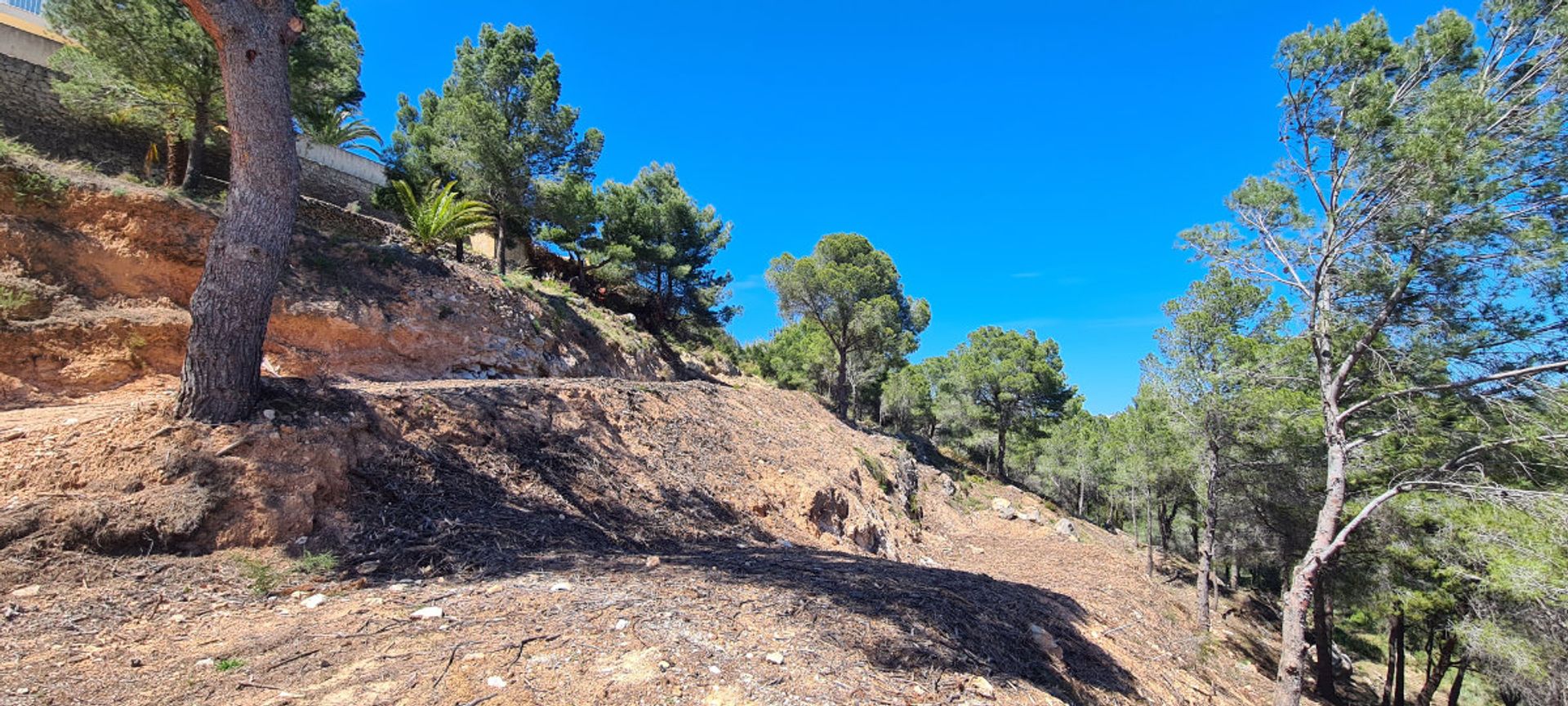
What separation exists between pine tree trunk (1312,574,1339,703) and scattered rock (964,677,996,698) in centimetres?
1166

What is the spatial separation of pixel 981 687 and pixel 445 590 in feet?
9.71

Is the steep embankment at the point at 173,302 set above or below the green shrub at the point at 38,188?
below

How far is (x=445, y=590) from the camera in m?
3.15

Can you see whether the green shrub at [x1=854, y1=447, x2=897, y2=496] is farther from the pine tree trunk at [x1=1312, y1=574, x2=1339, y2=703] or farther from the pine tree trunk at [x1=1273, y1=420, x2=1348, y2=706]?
the pine tree trunk at [x1=1312, y1=574, x2=1339, y2=703]

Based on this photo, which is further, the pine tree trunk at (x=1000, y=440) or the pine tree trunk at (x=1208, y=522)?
the pine tree trunk at (x=1000, y=440)

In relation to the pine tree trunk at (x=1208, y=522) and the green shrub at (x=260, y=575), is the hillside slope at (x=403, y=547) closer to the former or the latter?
the green shrub at (x=260, y=575)

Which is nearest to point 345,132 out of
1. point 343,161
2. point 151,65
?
point 343,161

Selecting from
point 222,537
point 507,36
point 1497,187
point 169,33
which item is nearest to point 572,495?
point 222,537

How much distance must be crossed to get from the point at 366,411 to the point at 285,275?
563 cm

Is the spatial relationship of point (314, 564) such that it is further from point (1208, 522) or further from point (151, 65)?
point (1208, 522)

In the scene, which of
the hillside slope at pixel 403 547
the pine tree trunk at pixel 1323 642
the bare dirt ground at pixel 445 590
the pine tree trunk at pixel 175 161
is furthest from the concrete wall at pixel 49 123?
the pine tree trunk at pixel 1323 642

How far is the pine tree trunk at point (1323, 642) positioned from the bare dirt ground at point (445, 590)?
6.18 metres

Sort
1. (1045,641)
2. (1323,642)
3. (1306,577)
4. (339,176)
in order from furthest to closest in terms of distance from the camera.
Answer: (339,176) < (1323,642) < (1306,577) < (1045,641)

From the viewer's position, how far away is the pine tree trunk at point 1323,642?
34.0 ft
